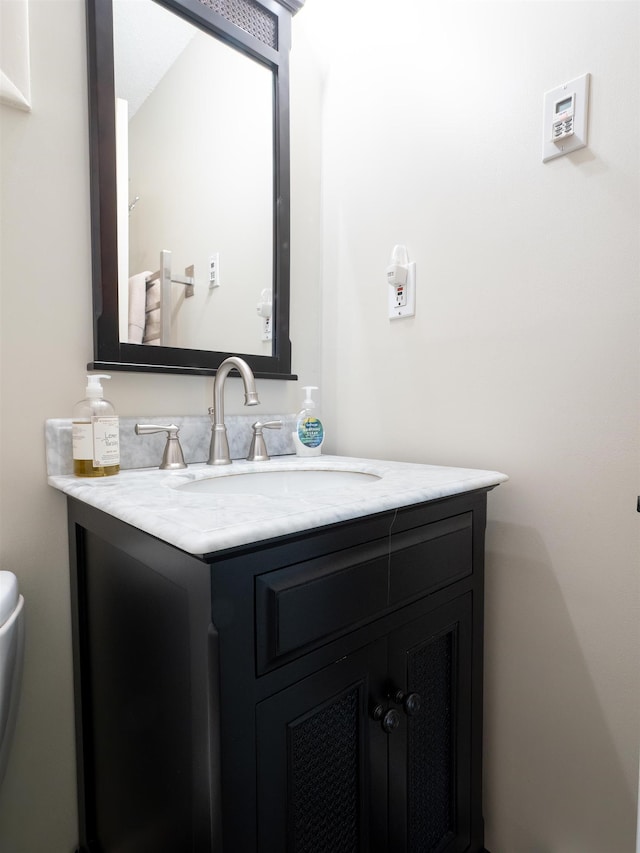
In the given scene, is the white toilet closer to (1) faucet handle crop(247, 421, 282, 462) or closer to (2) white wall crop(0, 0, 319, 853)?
(2) white wall crop(0, 0, 319, 853)

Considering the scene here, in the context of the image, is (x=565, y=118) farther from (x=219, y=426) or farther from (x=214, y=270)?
(x=219, y=426)

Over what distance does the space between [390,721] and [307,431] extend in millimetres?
655

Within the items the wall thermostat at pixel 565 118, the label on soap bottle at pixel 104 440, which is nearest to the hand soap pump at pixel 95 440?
the label on soap bottle at pixel 104 440

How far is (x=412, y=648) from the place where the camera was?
760mm

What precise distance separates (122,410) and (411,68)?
103 centimetres

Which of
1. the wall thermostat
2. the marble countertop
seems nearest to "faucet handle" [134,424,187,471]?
the marble countertop

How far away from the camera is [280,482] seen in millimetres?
1040

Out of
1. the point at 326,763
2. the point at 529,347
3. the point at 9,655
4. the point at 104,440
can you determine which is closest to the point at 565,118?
the point at 529,347

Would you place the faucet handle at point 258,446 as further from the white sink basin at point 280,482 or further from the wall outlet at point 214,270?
the wall outlet at point 214,270

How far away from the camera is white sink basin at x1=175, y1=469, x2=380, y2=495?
0.95 meters

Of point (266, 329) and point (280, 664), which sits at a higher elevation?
point (266, 329)

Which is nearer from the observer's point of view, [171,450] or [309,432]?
[171,450]

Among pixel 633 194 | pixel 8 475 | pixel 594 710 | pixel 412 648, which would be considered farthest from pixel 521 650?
pixel 8 475

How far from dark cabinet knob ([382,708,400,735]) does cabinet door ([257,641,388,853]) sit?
0.02m
